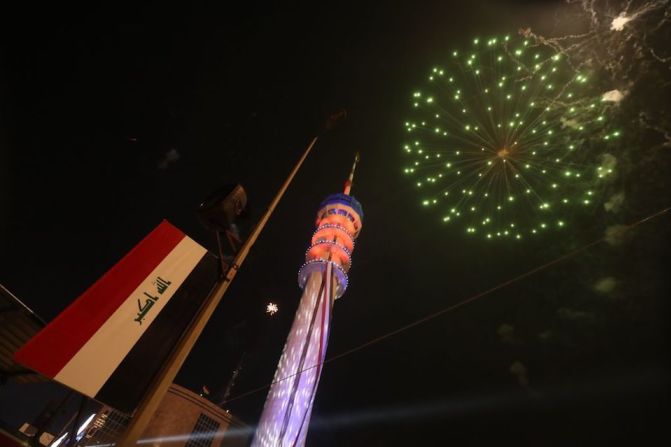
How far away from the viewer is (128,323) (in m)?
3.89

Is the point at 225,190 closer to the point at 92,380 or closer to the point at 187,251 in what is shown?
the point at 187,251

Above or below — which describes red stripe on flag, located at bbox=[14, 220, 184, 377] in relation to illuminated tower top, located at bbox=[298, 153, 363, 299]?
below

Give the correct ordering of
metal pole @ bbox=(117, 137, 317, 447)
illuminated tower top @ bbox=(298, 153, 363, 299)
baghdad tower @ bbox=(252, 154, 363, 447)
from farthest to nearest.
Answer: illuminated tower top @ bbox=(298, 153, 363, 299), baghdad tower @ bbox=(252, 154, 363, 447), metal pole @ bbox=(117, 137, 317, 447)

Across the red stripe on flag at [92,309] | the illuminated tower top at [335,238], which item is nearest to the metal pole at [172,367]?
the red stripe on flag at [92,309]

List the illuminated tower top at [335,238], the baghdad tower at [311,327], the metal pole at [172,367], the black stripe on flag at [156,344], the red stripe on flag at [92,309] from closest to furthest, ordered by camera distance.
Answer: the metal pole at [172,367] < the red stripe on flag at [92,309] < the black stripe on flag at [156,344] < the baghdad tower at [311,327] < the illuminated tower top at [335,238]

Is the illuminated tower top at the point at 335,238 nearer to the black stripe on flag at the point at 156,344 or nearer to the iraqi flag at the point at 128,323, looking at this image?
the black stripe on flag at the point at 156,344

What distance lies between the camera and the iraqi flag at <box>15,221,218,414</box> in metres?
3.35

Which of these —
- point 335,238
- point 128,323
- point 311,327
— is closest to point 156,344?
point 128,323

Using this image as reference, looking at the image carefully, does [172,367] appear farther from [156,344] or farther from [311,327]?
[311,327]

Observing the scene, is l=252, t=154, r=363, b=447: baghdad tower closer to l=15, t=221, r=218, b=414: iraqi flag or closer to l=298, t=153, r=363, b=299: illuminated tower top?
l=298, t=153, r=363, b=299: illuminated tower top

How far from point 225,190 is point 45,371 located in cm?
264

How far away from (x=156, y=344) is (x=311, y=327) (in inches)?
925

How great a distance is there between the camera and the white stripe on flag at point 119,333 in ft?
11.0

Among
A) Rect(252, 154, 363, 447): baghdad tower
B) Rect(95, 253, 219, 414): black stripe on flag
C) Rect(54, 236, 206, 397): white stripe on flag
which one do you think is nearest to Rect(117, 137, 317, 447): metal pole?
Rect(95, 253, 219, 414): black stripe on flag
